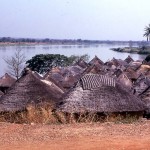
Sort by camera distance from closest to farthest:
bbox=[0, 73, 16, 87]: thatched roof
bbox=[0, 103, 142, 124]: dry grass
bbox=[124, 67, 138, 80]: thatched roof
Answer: bbox=[0, 103, 142, 124]: dry grass → bbox=[0, 73, 16, 87]: thatched roof → bbox=[124, 67, 138, 80]: thatched roof

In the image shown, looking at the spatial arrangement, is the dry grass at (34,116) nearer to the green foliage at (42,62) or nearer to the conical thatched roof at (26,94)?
the conical thatched roof at (26,94)

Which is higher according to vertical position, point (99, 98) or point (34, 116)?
point (99, 98)

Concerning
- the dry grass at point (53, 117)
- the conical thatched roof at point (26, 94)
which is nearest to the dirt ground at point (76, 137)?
the dry grass at point (53, 117)

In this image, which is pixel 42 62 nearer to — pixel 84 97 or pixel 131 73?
pixel 131 73

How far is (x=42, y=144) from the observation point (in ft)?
32.1

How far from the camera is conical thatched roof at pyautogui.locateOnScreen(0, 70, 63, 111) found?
56.5ft

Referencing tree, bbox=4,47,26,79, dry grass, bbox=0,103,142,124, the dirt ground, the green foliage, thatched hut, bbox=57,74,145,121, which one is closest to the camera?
the dirt ground

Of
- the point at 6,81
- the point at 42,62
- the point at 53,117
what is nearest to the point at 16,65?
the point at 42,62

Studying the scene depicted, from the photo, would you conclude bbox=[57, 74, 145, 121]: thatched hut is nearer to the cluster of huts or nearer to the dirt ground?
the cluster of huts

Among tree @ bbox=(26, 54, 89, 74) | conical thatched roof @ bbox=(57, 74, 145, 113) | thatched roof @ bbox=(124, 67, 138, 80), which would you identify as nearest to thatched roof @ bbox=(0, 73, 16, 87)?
thatched roof @ bbox=(124, 67, 138, 80)

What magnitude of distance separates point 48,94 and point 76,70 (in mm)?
20477

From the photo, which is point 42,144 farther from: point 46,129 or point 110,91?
point 110,91

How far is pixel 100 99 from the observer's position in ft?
53.2

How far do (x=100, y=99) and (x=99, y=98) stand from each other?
7 centimetres
